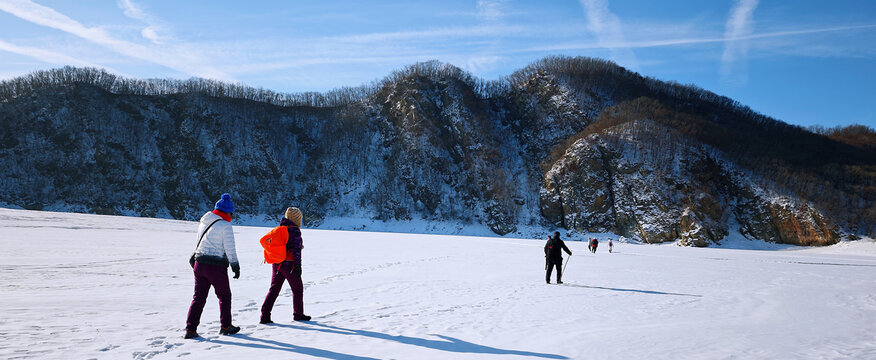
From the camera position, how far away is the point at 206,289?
5883 millimetres

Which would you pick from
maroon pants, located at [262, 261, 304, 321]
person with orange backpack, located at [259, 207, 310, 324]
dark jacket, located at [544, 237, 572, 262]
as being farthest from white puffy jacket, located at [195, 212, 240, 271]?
dark jacket, located at [544, 237, 572, 262]

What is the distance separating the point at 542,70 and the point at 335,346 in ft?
276

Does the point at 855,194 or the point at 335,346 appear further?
the point at 855,194

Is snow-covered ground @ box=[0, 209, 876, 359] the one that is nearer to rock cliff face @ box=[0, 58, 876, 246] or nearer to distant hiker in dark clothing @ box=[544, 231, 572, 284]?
distant hiker in dark clothing @ box=[544, 231, 572, 284]

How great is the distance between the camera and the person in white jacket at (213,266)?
19.0 ft

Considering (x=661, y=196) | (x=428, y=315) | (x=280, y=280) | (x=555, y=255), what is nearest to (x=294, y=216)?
(x=280, y=280)

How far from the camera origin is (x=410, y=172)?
7112cm

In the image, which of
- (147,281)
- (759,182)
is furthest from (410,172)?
(147,281)

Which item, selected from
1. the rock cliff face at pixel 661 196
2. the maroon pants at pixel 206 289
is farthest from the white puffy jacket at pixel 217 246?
the rock cliff face at pixel 661 196

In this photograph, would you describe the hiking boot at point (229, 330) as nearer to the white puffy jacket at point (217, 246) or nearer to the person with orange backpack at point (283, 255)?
the person with orange backpack at point (283, 255)

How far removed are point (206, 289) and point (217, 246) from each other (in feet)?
2.12

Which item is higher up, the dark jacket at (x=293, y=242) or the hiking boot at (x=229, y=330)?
the dark jacket at (x=293, y=242)

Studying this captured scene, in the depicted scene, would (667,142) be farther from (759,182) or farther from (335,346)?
(335,346)

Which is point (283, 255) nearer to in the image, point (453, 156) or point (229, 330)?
point (229, 330)
